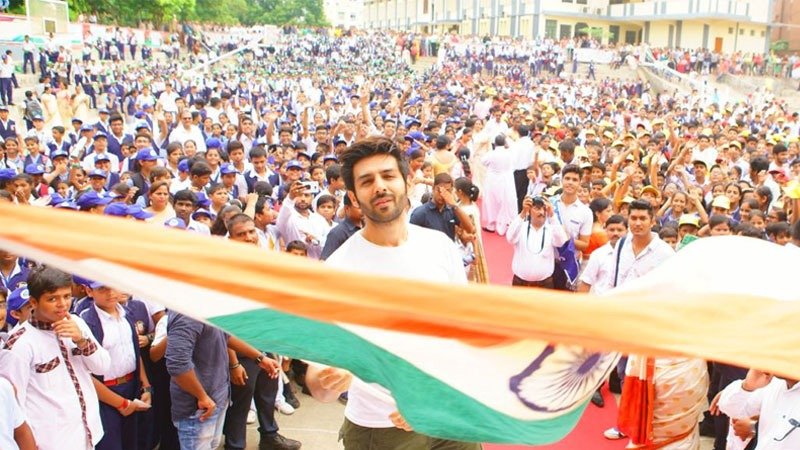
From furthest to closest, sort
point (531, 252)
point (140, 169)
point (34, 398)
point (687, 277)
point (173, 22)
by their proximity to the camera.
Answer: point (173, 22)
point (140, 169)
point (531, 252)
point (34, 398)
point (687, 277)

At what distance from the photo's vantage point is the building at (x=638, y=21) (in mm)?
42188

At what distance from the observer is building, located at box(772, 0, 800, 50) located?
44156mm

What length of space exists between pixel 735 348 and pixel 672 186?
22.2 ft

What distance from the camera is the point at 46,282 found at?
2.75 meters

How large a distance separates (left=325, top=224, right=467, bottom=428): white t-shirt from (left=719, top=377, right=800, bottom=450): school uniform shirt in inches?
50.2

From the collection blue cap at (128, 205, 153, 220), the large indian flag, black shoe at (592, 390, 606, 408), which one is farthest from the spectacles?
blue cap at (128, 205, 153, 220)

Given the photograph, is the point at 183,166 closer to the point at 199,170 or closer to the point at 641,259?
the point at 199,170

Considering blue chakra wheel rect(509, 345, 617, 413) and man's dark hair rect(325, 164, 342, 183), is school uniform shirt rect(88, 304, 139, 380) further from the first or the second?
man's dark hair rect(325, 164, 342, 183)

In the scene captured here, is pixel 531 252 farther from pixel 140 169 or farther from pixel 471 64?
pixel 471 64

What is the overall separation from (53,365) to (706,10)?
45454mm

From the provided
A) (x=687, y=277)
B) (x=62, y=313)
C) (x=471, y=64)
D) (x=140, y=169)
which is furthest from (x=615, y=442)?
(x=471, y=64)

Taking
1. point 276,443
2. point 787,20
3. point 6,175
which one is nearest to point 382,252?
point 276,443

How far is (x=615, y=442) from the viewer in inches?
177

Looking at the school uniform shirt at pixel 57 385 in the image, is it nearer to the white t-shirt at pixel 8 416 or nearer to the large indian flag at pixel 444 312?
the white t-shirt at pixel 8 416
